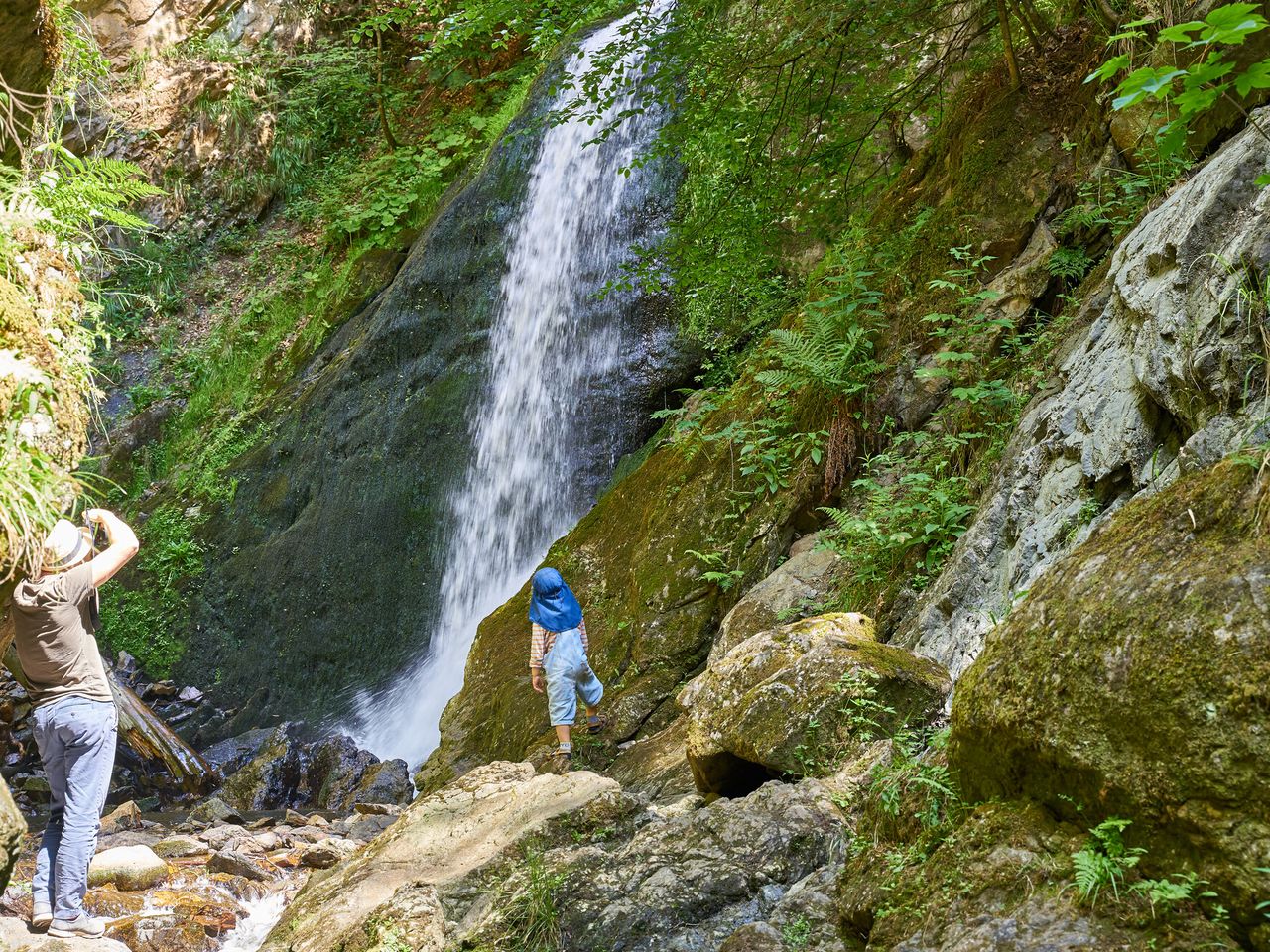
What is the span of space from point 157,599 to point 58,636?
10.1 meters

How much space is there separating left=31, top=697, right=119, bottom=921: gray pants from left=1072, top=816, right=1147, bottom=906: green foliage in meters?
3.86

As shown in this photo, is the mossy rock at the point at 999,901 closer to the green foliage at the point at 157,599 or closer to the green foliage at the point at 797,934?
the green foliage at the point at 797,934

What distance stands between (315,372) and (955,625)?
12417mm

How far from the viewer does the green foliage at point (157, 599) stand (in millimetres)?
12695

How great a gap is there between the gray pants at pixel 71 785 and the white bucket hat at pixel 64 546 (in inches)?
25.2

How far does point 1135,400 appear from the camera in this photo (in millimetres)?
3783

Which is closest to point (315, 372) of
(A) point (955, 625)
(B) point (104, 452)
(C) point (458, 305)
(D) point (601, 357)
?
(C) point (458, 305)

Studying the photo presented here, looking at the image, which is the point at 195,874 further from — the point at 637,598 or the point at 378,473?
→ the point at 378,473

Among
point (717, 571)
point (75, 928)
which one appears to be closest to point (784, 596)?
point (717, 571)

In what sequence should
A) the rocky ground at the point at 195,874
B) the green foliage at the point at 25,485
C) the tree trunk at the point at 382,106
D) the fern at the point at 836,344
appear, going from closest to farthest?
the green foliage at the point at 25,485, the rocky ground at the point at 195,874, the fern at the point at 836,344, the tree trunk at the point at 382,106

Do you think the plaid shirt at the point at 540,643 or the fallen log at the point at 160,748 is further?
the fallen log at the point at 160,748

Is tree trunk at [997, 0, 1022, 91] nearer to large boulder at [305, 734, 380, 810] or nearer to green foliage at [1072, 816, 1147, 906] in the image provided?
green foliage at [1072, 816, 1147, 906]

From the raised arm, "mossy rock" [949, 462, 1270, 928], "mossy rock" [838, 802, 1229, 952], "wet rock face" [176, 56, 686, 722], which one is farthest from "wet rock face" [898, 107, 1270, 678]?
"wet rock face" [176, 56, 686, 722]

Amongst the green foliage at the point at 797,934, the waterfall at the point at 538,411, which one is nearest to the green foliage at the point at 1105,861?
the green foliage at the point at 797,934
